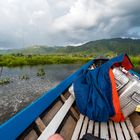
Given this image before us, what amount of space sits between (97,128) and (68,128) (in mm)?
552

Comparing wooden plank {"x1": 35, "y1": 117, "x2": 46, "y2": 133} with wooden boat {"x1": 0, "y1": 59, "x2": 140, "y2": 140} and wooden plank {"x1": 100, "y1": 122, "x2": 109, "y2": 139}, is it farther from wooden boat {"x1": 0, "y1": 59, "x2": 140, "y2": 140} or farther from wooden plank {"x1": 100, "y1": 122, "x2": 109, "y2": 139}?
wooden plank {"x1": 100, "y1": 122, "x2": 109, "y2": 139}

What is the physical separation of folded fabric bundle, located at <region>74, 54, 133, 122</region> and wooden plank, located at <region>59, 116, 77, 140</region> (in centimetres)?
29

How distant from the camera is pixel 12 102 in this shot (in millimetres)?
17203

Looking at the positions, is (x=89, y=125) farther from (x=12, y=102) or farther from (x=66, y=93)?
(x=12, y=102)

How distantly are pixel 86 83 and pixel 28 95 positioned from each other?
610 inches

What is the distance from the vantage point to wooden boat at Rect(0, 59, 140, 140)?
308 cm

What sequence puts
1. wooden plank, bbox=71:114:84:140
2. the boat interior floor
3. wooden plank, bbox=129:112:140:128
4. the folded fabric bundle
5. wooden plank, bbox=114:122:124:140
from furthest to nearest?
wooden plank, bbox=129:112:140:128 → the folded fabric bundle → wooden plank, bbox=114:122:124:140 → wooden plank, bbox=71:114:84:140 → the boat interior floor

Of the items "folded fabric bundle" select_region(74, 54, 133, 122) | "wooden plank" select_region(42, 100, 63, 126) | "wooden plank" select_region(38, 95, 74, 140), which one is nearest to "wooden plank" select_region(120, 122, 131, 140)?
"folded fabric bundle" select_region(74, 54, 133, 122)

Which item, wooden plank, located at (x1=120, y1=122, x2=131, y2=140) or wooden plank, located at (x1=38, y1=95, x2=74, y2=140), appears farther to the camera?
wooden plank, located at (x1=120, y1=122, x2=131, y2=140)

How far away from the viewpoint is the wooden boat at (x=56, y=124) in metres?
3.08

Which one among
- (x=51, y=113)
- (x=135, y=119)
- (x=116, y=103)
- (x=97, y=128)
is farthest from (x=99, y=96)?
(x=135, y=119)

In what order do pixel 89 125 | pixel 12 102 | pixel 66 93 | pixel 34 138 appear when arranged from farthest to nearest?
pixel 12 102 < pixel 66 93 < pixel 89 125 < pixel 34 138

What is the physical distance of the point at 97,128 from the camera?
4.27 m

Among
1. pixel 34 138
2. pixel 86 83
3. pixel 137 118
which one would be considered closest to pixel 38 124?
pixel 34 138
